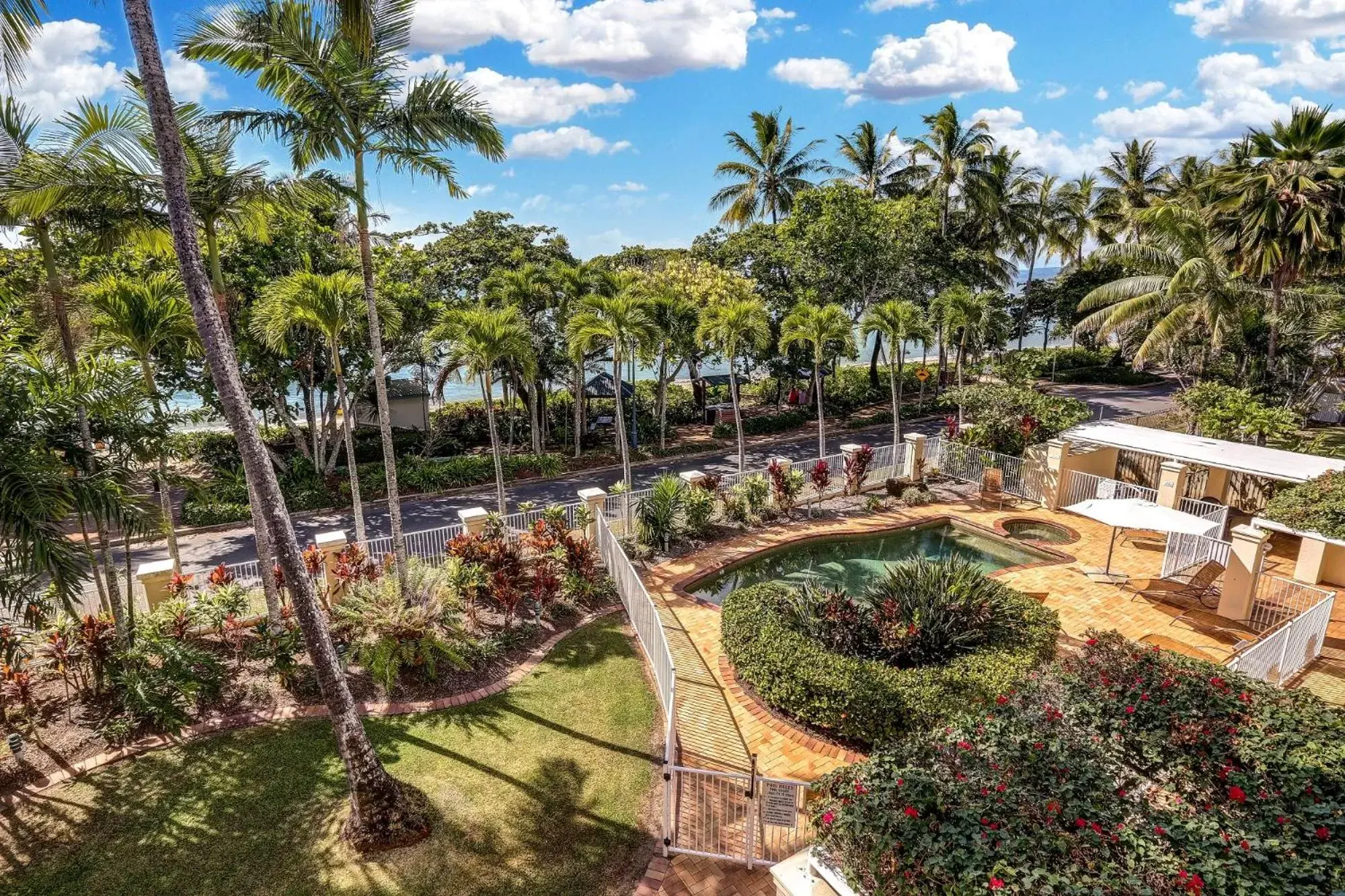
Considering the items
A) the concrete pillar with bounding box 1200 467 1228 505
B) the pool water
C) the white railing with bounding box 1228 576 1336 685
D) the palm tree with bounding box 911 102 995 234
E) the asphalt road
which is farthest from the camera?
the palm tree with bounding box 911 102 995 234

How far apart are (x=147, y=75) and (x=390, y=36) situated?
201 inches

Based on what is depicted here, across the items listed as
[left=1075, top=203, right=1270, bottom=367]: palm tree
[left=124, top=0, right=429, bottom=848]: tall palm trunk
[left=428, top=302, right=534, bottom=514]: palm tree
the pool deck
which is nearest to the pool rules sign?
the pool deck

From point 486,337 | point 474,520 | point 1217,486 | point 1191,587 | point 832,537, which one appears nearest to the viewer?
point 1191,587

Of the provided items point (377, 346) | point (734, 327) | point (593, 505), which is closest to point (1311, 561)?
point (734, 327)

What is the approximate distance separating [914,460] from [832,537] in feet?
16.0

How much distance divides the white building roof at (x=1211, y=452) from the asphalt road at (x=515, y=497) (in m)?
10.2

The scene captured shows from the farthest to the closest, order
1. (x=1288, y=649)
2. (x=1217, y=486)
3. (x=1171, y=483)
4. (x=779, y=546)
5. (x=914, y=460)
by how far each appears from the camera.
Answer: (x=914, y=460)
(x=1217, y=486)
(x=779, y=546)
(x=1171, y=483)
(x=1288, y=649)

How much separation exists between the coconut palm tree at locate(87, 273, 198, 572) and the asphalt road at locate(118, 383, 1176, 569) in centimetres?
700

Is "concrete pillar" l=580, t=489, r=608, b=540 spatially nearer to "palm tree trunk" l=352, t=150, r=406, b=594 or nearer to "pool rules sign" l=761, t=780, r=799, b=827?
"palm tree trunk" l=352, t=150, r=406, b=594

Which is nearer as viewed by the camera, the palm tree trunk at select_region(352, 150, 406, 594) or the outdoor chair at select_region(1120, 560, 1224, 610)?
the palm tree trunk at select_region(352, 150, 406, 594)

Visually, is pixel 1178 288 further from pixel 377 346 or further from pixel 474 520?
pixel 377 346

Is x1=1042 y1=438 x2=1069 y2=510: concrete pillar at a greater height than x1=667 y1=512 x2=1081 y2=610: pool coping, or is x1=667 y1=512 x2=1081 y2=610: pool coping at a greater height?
x1=1042 y1=438 x2=1069 y2=510: concrete pillar

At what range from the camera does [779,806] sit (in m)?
6.36

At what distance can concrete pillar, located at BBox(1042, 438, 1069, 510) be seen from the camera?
17.2m
